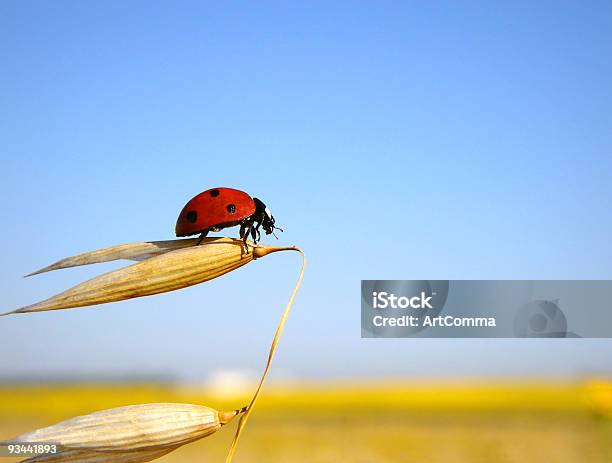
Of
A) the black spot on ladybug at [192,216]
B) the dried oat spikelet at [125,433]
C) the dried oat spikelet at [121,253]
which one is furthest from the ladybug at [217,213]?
the dried oat spikelet at [125,433]

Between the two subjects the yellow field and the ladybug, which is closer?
the ladybug

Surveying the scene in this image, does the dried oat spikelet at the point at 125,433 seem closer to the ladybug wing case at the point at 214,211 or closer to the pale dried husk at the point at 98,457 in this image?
the pale dried husk at the point at 98,457

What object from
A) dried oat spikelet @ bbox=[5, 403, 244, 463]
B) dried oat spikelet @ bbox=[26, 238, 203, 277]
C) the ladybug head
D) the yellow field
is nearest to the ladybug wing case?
the ladybug head

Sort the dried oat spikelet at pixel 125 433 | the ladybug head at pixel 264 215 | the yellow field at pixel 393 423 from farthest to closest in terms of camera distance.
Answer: the yellow field at pixel 393 423 → the ladybug head at pixel 264 215 → the dried oat spikelet at pixel 125 433

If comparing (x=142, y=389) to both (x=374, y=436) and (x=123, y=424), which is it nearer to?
(x=374, y=436)

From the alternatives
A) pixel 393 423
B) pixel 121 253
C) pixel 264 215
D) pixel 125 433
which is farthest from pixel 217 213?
pixel 393 423

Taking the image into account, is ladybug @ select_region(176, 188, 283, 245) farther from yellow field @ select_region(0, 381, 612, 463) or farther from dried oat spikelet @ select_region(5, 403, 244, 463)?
yellow field @ select_region(0, 381, 612, 463)
